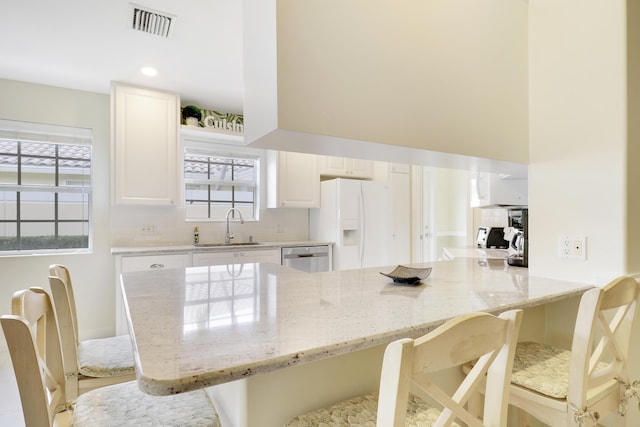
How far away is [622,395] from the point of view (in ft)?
3.88

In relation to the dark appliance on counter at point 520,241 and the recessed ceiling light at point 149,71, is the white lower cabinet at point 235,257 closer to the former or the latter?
the recessed ceiling light at point 149,71

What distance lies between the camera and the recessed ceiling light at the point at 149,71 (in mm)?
2971

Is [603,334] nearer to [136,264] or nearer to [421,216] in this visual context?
[136,264]

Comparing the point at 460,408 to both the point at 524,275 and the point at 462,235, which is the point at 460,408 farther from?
the point at 462,235

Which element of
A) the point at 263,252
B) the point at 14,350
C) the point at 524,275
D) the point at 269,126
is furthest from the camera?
the point at 263,252

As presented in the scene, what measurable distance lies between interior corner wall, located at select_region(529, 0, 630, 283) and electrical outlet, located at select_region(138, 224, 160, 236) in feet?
11.3

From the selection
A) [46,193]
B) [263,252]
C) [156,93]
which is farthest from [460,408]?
[46,193]

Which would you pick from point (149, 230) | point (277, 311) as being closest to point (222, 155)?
point (149, 230)

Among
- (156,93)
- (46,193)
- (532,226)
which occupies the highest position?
(156,93)

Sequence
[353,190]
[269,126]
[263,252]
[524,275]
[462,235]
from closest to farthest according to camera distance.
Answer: [269,126]
[524,275]
[263,252]
[353,190]
[462,235]

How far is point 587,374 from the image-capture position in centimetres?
102

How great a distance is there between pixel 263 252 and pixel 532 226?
2564 millimetres

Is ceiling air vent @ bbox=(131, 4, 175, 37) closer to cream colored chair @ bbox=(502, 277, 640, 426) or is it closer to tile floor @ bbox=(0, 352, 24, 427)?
tile floor @ bbox=(0, 352, 24, 427)

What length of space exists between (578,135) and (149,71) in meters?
3.20
